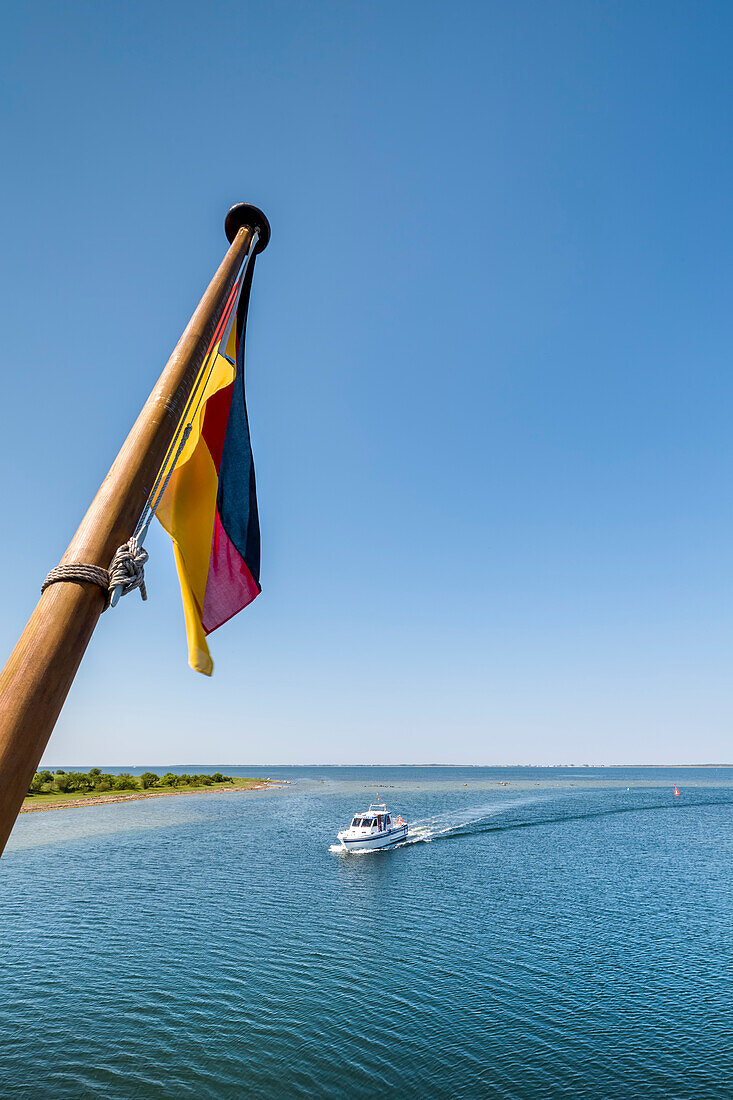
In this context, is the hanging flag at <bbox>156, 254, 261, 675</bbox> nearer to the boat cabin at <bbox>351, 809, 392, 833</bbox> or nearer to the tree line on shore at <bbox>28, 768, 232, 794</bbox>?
the boat cabin at <bbox>351, 809, 392, 833</bbox>

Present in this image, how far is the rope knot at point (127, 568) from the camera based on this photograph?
3.21 meters

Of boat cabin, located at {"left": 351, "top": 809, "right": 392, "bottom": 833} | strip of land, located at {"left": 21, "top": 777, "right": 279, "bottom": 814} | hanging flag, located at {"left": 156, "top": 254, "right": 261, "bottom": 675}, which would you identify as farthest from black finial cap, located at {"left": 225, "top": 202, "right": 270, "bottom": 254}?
strip of land, located at {"left": 21, "top": 777, "right": 279, "bottom": 814}

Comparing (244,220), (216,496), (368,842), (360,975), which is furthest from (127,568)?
(368,842)

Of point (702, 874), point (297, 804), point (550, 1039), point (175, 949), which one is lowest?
point (550, 1039)

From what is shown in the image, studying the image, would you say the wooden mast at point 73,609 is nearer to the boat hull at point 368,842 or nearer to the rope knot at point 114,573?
the rope knot at point 114,573

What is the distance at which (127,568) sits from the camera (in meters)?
3.23

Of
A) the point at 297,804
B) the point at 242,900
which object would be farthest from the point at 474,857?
the point at 297,804

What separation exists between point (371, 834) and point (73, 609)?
203 ft

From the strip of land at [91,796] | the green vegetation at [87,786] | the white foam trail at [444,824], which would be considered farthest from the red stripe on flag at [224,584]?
the green vegetation at [87,786]

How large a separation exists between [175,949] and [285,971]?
6458 millimetres

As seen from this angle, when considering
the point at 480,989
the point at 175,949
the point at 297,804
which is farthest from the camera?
the point at 297,804

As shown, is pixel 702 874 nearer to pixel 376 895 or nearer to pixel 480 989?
pixel 376 895

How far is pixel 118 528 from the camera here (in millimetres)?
3455

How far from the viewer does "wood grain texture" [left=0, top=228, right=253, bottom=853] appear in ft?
8.89
